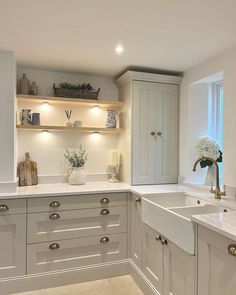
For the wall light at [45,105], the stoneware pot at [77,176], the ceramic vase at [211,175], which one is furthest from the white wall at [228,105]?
the wall light at [45,105]

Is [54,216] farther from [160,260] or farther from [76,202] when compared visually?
[160,260]

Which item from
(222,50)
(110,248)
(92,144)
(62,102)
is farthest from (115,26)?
(110,248)

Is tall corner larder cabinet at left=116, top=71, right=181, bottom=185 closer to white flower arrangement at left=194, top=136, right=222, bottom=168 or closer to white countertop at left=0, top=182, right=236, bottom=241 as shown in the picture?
white countertop at left=0, top=182, right=236, bottom=241

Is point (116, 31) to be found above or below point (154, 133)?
above

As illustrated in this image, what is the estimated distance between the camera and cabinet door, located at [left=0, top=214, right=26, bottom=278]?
2227 millimetres

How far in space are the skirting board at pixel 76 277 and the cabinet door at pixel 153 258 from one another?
7 cm

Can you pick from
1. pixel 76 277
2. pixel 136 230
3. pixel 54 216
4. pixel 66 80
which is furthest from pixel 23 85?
pixel 76 277

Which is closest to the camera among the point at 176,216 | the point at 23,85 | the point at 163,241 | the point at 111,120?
the point at 176,216

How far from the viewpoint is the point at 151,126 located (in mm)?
2949

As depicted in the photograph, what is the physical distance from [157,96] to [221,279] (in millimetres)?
2093

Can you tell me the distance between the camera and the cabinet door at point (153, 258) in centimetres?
200

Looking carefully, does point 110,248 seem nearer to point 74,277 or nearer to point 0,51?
point 74,277

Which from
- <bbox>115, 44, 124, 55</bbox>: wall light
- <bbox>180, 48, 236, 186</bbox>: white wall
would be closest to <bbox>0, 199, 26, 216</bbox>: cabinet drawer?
<bbox>115, 44, 124, 55</bbox>: wall light

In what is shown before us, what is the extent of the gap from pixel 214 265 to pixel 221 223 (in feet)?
0.78
